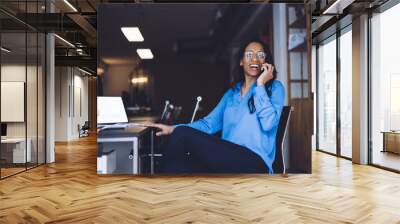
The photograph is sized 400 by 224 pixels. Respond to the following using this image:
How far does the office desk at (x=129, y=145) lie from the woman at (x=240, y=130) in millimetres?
218

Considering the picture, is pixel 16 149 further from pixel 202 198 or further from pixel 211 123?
pixel 202 198

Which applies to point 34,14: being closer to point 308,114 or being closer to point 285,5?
point 285,5

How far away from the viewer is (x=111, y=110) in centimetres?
613

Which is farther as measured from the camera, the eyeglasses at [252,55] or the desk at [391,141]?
the desk at [391,141]

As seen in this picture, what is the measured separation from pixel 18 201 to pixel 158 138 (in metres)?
2.30

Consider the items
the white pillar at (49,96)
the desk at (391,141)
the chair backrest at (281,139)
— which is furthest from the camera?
the white pillar at (49,96)

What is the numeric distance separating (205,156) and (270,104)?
1367mm

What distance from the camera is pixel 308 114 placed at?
6102 millimetres

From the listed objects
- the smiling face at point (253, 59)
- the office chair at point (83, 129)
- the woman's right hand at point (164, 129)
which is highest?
the smiling face at point (253, 59)

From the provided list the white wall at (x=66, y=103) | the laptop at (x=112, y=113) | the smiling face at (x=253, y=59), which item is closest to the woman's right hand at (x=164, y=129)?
the laptop at (x=112, y=113)

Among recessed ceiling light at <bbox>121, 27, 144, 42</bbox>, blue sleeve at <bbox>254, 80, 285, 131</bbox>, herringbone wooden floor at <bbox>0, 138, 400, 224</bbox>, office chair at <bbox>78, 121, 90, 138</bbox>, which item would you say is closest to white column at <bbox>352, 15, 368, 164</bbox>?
herringbone wooden floor at <bbox>0, 138, 400, 224</bbox>

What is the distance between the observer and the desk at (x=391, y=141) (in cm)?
680

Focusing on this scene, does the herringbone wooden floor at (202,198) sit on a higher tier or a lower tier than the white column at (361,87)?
lower

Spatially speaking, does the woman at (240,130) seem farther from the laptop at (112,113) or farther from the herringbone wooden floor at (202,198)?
the laptop at (112,113)
